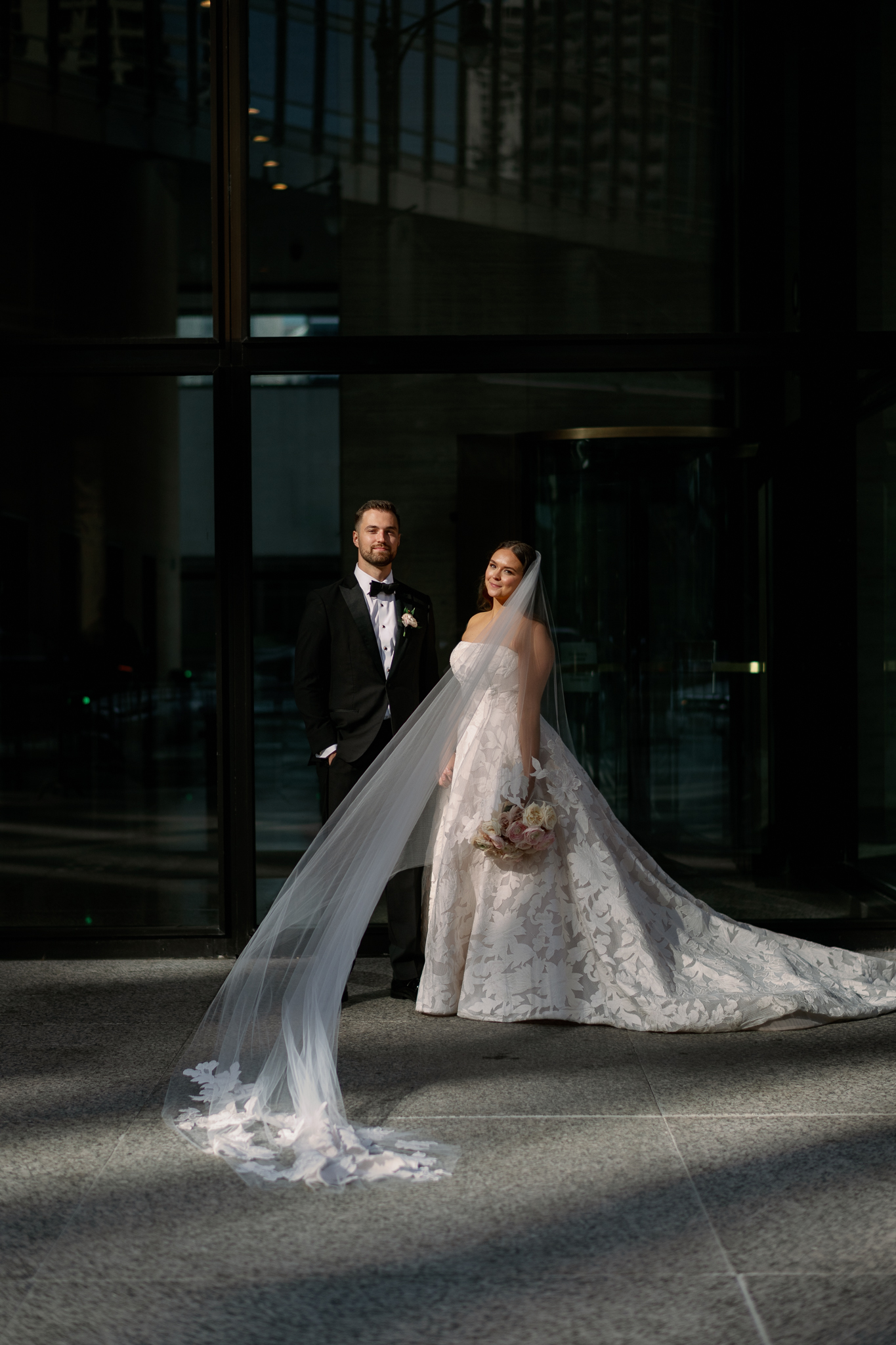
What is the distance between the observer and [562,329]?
6160mm

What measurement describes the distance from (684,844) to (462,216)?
3.43 m

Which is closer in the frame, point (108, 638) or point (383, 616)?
point (383, 616)

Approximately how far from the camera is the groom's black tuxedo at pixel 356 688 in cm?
503

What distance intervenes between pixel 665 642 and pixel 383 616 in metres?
2.35

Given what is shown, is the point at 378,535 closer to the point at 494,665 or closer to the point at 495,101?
the point at 494,665

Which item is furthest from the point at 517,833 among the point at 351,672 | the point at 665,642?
the point at 665,642

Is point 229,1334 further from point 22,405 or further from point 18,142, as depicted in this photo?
point 22,405

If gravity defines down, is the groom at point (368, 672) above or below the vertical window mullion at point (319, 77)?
below

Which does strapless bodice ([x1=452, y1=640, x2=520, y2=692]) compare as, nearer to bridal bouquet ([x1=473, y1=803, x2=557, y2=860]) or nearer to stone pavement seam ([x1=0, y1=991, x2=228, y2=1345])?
bridal bouquet ([x1=473, y1=803, x2=557, y2=860])

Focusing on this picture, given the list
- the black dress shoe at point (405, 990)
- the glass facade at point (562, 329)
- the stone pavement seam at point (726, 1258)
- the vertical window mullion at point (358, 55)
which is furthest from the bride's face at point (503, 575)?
the vertical window mullion at point (358, 55)

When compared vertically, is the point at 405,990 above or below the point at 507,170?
below

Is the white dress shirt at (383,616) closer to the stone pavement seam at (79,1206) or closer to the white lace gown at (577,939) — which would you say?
the white lace gown at (577,939)

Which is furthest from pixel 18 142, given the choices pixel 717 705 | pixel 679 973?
pixel 679 973

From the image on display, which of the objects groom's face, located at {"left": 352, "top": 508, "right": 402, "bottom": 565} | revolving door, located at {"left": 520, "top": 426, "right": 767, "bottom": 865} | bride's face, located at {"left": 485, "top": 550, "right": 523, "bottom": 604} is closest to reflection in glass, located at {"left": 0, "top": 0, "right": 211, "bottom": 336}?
groom's face, located at {"left": 352, "top": 508, "right": 402, "bottom": 565}
